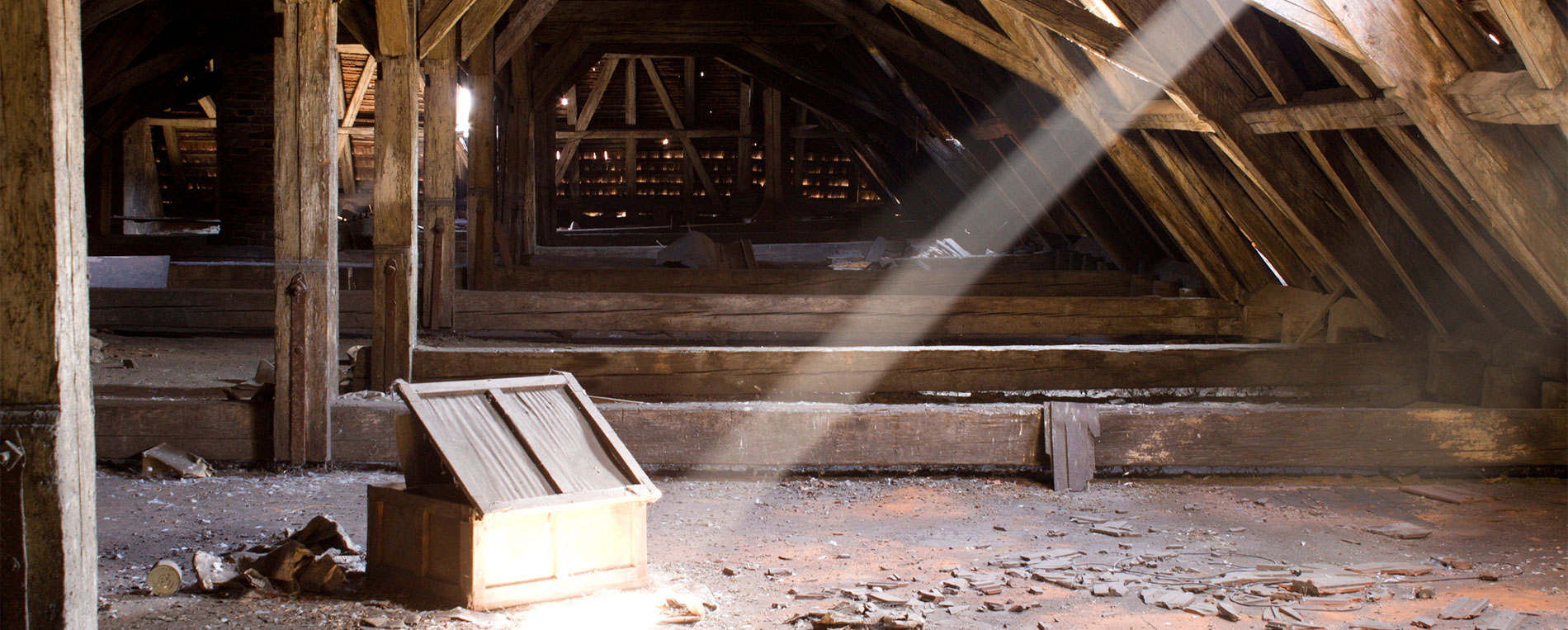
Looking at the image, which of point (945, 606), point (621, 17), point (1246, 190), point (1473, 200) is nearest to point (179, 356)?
point (621, 17)

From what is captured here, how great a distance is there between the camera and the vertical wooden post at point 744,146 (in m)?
14.6

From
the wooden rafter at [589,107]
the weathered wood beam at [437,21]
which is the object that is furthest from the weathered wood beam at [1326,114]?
the wooden rafter at [589,107]

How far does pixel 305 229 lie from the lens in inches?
161

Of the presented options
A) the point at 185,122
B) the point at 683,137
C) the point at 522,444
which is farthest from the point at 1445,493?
the point at 185,122

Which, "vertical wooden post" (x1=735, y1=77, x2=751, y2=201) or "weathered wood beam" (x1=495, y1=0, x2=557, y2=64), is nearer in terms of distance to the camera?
"weathered wood beam" (x1=495, y1=0, x2=557, y2=64)

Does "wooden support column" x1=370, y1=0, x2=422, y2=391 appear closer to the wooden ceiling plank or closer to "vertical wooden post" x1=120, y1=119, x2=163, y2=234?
the wooden ceiling plank

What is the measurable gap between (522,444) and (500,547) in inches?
12.3

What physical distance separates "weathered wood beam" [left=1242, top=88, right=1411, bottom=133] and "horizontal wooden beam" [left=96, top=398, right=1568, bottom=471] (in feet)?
3.66

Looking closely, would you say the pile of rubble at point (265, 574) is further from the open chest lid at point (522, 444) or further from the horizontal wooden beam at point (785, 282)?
the horizontal wooden beam at point (785, 282)

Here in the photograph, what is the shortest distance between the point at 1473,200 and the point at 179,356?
20.5 feet

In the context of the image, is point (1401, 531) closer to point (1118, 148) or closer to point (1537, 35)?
point (1537, 35)

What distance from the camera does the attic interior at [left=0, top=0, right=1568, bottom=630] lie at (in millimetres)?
2785

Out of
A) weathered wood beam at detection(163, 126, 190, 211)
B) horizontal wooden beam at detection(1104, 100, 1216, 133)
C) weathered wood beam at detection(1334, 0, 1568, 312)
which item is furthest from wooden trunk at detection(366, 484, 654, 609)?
weathered wood beam at detection(163, 126, 190, 211)

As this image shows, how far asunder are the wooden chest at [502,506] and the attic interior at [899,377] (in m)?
0.01
